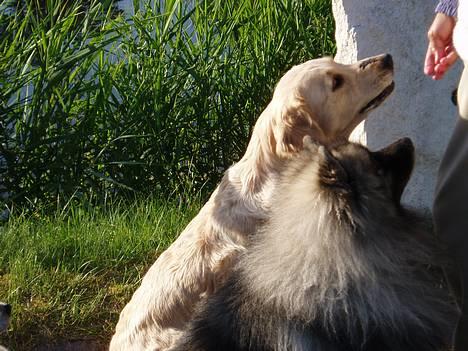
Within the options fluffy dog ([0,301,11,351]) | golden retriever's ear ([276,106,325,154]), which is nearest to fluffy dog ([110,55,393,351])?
golden retriever's ear ([276,106,325,154])

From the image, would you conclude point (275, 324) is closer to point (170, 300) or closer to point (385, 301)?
point (385, 301)

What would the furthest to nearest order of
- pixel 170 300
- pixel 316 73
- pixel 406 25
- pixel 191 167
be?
pixel 191 167 → pixel 406 25 → pixel 316 73 → pixel 170 300

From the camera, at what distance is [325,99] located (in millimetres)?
4004

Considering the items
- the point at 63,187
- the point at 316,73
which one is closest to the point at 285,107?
the point at 316,73

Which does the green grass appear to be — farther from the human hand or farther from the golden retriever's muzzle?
the human hand

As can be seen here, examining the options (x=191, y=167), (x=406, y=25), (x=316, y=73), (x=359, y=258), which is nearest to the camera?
(x=359, y=258)

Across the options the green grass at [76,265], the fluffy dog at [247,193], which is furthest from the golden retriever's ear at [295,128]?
the green grass at [76,265]

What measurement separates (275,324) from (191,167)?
12.1 feet

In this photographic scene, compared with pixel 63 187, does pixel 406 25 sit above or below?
above

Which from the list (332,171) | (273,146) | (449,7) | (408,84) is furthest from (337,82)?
(332,171)

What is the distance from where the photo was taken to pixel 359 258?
293cm

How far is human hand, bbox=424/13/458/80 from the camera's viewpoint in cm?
331

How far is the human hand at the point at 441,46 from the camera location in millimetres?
3314

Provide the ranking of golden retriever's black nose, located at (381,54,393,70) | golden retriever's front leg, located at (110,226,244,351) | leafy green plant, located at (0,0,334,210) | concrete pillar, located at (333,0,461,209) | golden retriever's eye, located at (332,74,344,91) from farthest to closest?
leafy green plant, located at (0,0,334,210), concrete pillar, located at (333,0,461,209), golden retriever's black nose, located at (381,54,393,70), golden retriever's eye, located at (332,74,344,91), golden retriever's front leg, located at (110,226,244,351)
